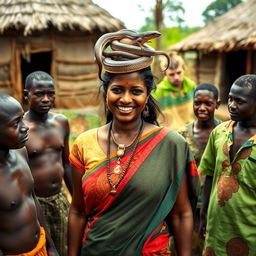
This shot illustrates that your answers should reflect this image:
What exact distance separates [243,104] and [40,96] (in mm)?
1905

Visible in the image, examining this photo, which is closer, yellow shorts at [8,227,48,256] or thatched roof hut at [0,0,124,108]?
yellow shorts at [8,227,48,256]

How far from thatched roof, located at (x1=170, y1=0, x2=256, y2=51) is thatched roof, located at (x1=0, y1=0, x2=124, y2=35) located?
9.74 feet

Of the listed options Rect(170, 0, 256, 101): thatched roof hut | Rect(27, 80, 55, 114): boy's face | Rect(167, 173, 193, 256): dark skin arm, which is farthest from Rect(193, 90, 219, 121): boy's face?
Rect(170, 0, 256, 101): thatched roof hut

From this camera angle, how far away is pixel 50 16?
9062 mm

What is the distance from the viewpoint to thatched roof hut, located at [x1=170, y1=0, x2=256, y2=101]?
10.8 m

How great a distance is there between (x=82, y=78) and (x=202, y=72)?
4797 millimetres

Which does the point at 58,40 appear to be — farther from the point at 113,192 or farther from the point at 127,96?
A: the point at 113,192

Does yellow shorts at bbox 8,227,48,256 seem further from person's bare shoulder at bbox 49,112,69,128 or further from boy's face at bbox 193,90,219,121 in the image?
boy's face at bbox 193,90,219,121

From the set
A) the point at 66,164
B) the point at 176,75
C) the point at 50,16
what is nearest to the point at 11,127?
the point at 66,164

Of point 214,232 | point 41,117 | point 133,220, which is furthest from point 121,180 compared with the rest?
point 41,117

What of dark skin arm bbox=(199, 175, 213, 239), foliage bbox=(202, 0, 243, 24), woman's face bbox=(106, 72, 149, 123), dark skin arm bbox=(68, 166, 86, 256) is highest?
foliage bbox=(202, 0, 243, 24)

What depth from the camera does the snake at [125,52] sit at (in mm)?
1984

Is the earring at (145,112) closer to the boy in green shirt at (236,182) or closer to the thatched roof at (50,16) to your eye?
the boy in green shirt at (236,182)

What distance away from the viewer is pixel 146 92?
209cm
